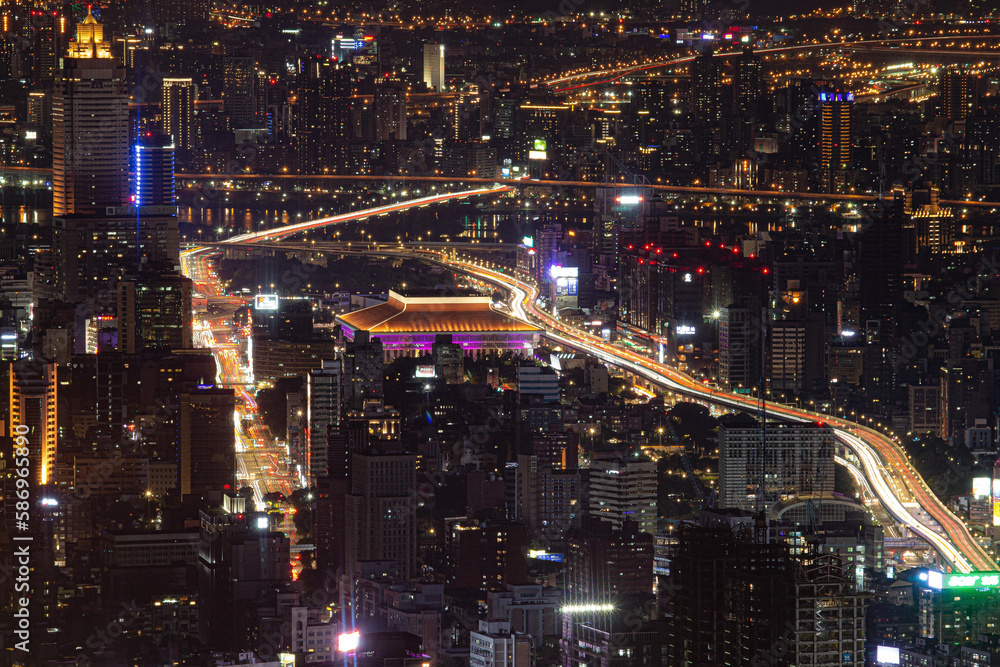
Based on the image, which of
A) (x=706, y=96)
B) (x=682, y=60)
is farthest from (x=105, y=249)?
(x=682, y=60)

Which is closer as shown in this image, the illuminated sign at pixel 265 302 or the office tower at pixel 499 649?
the office tower at pixel 499 649

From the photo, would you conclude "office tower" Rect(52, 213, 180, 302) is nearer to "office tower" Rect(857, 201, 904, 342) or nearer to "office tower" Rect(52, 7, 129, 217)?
"office tower" Rect(52, 7, 129, 217)

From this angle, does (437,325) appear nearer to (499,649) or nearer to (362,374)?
(362,374)

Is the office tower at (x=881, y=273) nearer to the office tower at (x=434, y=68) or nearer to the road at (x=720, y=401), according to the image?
the road at (x=720, y=401)

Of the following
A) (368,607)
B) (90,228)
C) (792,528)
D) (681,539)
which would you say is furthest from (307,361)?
(681,539)

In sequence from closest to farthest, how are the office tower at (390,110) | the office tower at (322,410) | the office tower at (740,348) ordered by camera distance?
the office tower at (322,410)
the office tower at (740,348)
the office tower at (390,110)

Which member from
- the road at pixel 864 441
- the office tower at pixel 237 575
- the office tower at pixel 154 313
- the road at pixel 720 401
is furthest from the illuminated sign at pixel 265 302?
the office tower at pixel 237 575

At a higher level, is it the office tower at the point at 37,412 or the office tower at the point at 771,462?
the office tower at the point at 37,412
